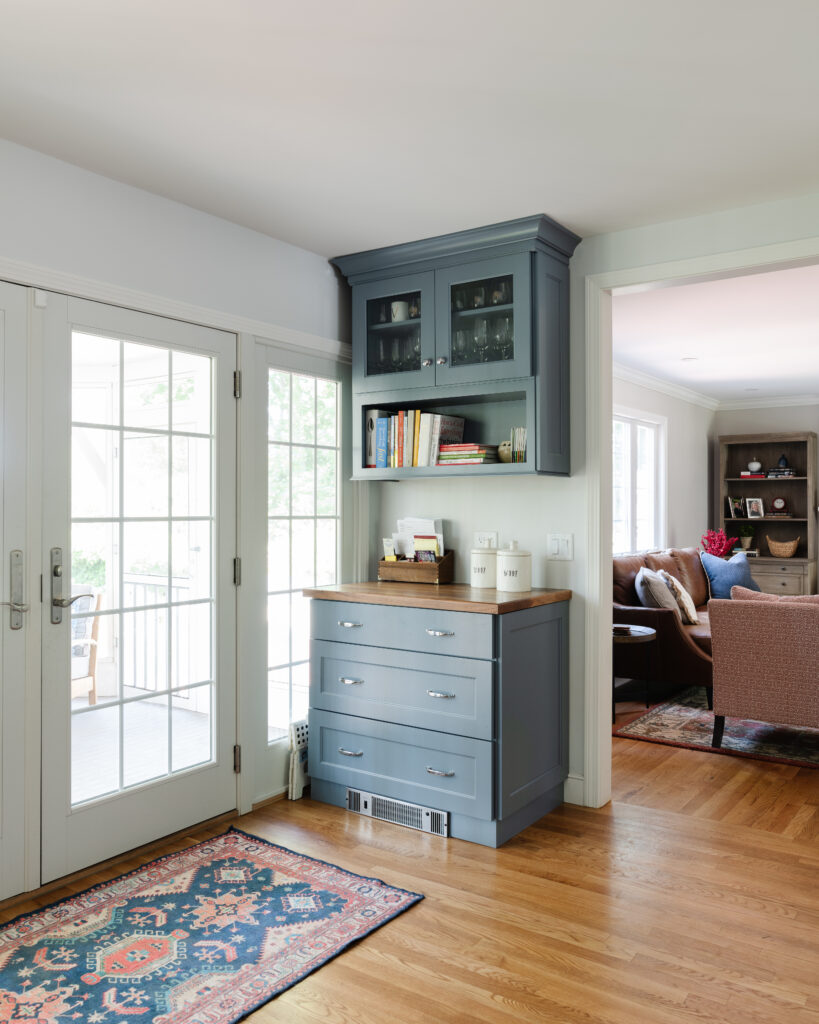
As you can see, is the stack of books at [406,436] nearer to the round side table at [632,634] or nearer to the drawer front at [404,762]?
the drawer front at [404,762]

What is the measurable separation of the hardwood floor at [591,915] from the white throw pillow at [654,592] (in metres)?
1.90

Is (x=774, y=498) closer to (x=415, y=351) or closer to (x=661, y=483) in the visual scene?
(x=661, y=483)

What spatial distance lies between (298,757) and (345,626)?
24.9 inches

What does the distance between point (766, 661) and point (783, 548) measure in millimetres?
4857

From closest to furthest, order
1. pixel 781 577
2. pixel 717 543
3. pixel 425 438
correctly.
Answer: pixel 425 438 < pixel 717 543 < pixel 781 577

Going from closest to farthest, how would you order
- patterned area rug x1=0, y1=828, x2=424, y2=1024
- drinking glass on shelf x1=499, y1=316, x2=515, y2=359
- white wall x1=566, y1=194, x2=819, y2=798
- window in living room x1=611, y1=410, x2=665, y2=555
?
1. patterned area rug x1=0, y1=828, x2=424, y2=1024
2. white wall x1=566, y1=194, x2=819, y2=798
3. drinking glass on shelf x1=499, y1=316, x2=515, y2=359
4. window in living room x1=611, y1=410, x2=665, y2=555

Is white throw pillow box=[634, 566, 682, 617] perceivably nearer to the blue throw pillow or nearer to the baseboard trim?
the blue throw pillow

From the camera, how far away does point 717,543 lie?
26.0 ft

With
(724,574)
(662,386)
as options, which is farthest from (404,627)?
(662,386)

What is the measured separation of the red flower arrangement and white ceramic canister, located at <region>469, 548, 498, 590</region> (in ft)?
16.4

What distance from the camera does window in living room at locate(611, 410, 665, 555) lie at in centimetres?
687

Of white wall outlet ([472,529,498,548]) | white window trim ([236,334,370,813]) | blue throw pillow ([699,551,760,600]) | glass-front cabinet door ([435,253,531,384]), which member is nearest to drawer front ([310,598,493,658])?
white window trim ([236,334,370,813])

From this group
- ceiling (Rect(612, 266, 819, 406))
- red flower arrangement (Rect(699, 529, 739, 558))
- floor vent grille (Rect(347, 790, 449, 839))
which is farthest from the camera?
red flower arrangement (Rect(699, 529, 739, 558))

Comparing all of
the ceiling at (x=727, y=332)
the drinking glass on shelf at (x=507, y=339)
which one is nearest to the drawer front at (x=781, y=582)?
the ceiling at (x=727, y=332)
